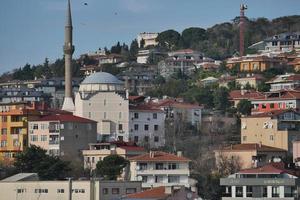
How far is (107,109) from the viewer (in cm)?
7194

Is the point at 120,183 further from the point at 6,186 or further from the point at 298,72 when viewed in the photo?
the point at 298,72

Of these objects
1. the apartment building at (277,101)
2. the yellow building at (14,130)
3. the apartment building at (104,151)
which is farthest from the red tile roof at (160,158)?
the apartment building at (277,101)

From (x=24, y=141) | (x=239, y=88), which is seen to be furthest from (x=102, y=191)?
(x=239, y=88)

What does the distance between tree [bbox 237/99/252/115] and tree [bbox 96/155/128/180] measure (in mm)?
20476

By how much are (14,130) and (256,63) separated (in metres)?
31.8

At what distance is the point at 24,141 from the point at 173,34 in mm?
60400

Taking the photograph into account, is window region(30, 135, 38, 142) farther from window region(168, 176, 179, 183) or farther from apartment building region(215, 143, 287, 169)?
window region(168, 176, 179, 183)

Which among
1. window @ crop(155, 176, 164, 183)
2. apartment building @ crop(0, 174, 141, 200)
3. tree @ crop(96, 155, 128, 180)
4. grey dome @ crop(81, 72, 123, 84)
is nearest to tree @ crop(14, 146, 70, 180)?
tree @ crop(96, 155, 128, 180)

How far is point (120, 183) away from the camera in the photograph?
48.2 meters

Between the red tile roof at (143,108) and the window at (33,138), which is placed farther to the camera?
the red tile roof at (143,108)

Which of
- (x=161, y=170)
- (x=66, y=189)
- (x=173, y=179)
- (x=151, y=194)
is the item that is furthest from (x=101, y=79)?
(x=151, y=194)

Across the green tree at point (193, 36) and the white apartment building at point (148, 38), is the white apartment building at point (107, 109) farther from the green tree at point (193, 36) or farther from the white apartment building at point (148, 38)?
the white apartment building at point (148, 38)

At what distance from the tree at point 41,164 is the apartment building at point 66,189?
206 inches

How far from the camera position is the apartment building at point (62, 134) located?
63.6 meters
